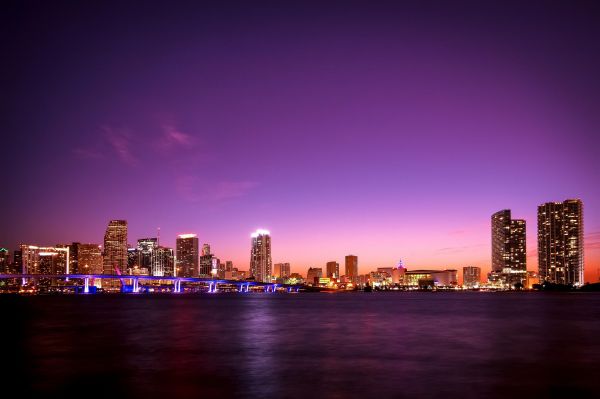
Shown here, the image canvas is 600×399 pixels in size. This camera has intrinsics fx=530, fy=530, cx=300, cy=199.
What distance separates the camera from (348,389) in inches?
877

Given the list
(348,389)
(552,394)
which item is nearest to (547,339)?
(552,394)

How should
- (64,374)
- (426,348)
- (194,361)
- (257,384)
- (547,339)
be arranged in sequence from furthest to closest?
(547,339) → (426,348) → (194,361) → (64,374) → (257,384)

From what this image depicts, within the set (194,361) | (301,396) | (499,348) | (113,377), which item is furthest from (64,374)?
(499,348)

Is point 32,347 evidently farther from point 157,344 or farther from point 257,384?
point 257,384

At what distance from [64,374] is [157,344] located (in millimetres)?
14347

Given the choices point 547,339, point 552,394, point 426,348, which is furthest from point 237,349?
point 547,339

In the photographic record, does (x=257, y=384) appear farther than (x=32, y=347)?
No

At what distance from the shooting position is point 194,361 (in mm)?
30578

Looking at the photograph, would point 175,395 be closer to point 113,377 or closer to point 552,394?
point 113,377

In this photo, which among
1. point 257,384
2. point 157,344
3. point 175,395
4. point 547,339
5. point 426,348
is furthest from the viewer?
point 547,339

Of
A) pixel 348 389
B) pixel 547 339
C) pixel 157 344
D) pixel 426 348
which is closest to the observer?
pixel 348 389

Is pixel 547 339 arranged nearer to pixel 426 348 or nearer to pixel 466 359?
pixel 426 348

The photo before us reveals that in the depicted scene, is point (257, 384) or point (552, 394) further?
point (257, 384)

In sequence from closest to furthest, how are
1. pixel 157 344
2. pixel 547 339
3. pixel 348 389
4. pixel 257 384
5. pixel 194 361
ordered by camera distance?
pixel 348 389
pixel 257 384
pixel 194 361
pixel 157 344
pixel 547 339
